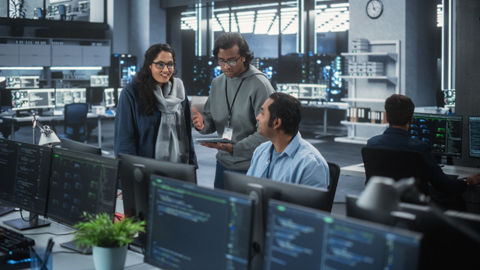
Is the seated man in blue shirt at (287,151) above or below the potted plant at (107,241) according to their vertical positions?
above

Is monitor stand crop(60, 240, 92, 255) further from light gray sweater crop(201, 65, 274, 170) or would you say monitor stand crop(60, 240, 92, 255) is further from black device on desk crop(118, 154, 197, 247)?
light gray sweater crop(201, 65, 274, 170)

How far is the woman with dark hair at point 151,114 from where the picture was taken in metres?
3.08

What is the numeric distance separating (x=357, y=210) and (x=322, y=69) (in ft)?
37.0

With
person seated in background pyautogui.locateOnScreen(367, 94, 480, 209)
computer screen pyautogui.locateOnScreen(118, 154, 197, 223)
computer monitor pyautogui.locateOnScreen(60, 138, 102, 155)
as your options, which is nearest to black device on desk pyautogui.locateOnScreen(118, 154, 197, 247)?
computer screen pyautogui.locateOnScreen(118, 154, 197, 223)

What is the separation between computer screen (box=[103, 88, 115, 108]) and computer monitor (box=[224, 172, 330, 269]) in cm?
933

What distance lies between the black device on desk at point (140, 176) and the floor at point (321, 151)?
3.25m

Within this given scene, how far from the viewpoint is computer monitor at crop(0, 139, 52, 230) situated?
2516mm

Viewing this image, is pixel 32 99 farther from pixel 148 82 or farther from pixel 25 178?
pixel 25 178

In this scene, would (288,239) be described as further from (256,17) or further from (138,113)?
(256,17)

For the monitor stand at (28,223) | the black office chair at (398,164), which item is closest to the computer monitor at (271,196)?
the monitor stand at (28,223)

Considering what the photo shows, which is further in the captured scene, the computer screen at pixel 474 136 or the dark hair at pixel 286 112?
the computer screen at pixel 474 136

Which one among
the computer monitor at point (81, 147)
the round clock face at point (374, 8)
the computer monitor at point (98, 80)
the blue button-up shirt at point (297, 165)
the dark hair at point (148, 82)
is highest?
the round clock face at point (374, 8)

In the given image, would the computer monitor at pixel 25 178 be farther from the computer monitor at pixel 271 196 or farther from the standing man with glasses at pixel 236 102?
the computer monitor at pixel 271 196

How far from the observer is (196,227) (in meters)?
1.73
